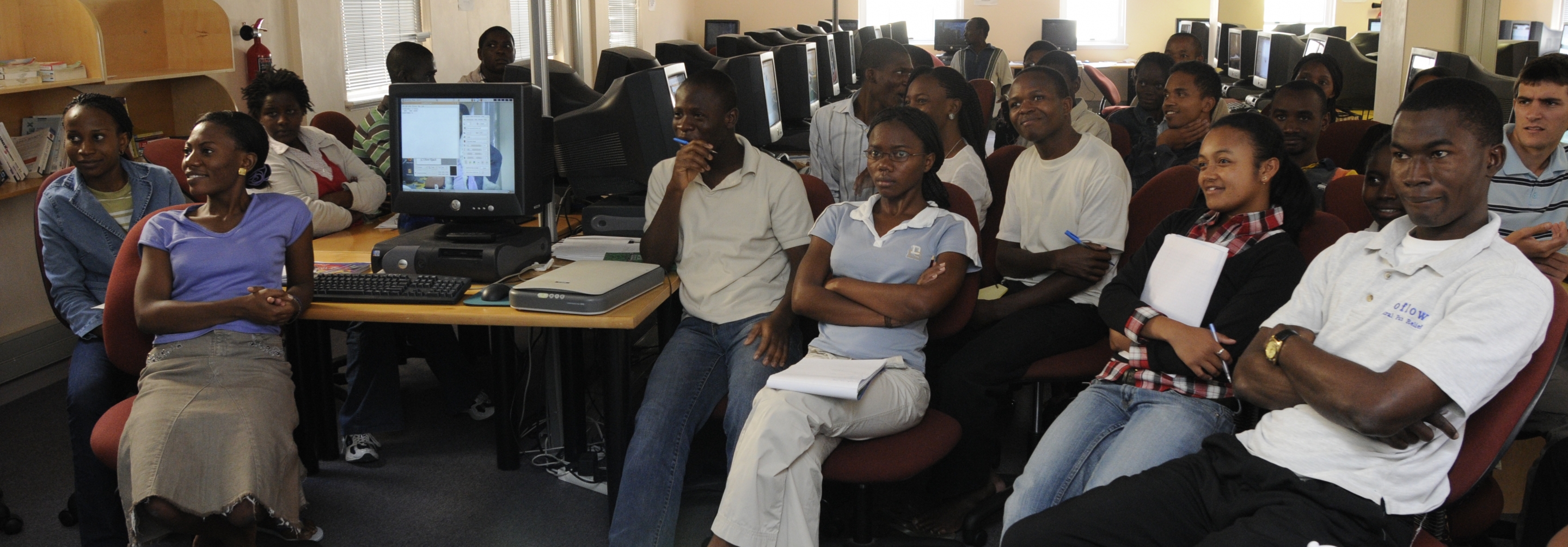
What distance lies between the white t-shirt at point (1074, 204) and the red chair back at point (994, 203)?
7 cm

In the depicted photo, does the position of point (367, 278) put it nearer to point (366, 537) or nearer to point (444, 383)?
point (366, 537)

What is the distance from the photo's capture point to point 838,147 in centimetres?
419

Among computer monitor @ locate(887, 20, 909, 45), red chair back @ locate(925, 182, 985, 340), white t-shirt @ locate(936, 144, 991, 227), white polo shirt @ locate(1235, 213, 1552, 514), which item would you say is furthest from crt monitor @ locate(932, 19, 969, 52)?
white polo shirt @ locate(1235, 213, 1552, 514)

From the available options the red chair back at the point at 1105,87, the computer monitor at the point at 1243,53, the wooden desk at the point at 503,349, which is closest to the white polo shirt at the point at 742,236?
the wooden desk at the point at 503,349

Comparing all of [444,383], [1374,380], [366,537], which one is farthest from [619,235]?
[1374,380]

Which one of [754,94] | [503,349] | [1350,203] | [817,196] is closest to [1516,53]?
[1350,203]

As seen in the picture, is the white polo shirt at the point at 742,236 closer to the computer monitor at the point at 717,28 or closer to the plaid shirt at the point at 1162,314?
the plaid shirt at the point at 1162,314

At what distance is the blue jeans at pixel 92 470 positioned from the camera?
2635mm

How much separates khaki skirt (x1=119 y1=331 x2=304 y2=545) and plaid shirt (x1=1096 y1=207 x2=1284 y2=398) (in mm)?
1824

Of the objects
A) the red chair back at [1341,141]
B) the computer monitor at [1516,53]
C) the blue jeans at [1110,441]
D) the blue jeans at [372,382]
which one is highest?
the computer monitor at [1516,53]

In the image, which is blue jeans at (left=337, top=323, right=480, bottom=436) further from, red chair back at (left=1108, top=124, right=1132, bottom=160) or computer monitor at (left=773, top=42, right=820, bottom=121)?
computer monitor at (left=773, top=42, right=820, bottom=121)

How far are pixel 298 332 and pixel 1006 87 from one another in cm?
542

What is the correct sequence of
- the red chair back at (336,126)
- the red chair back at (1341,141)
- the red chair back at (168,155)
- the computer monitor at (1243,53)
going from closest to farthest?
the red chair back at (168,155) < the red chair back at (1341,141) < the red chair back at (336,126) < the computer monitor at (1243,53)

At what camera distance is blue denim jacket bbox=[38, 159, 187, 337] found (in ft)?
9.24
